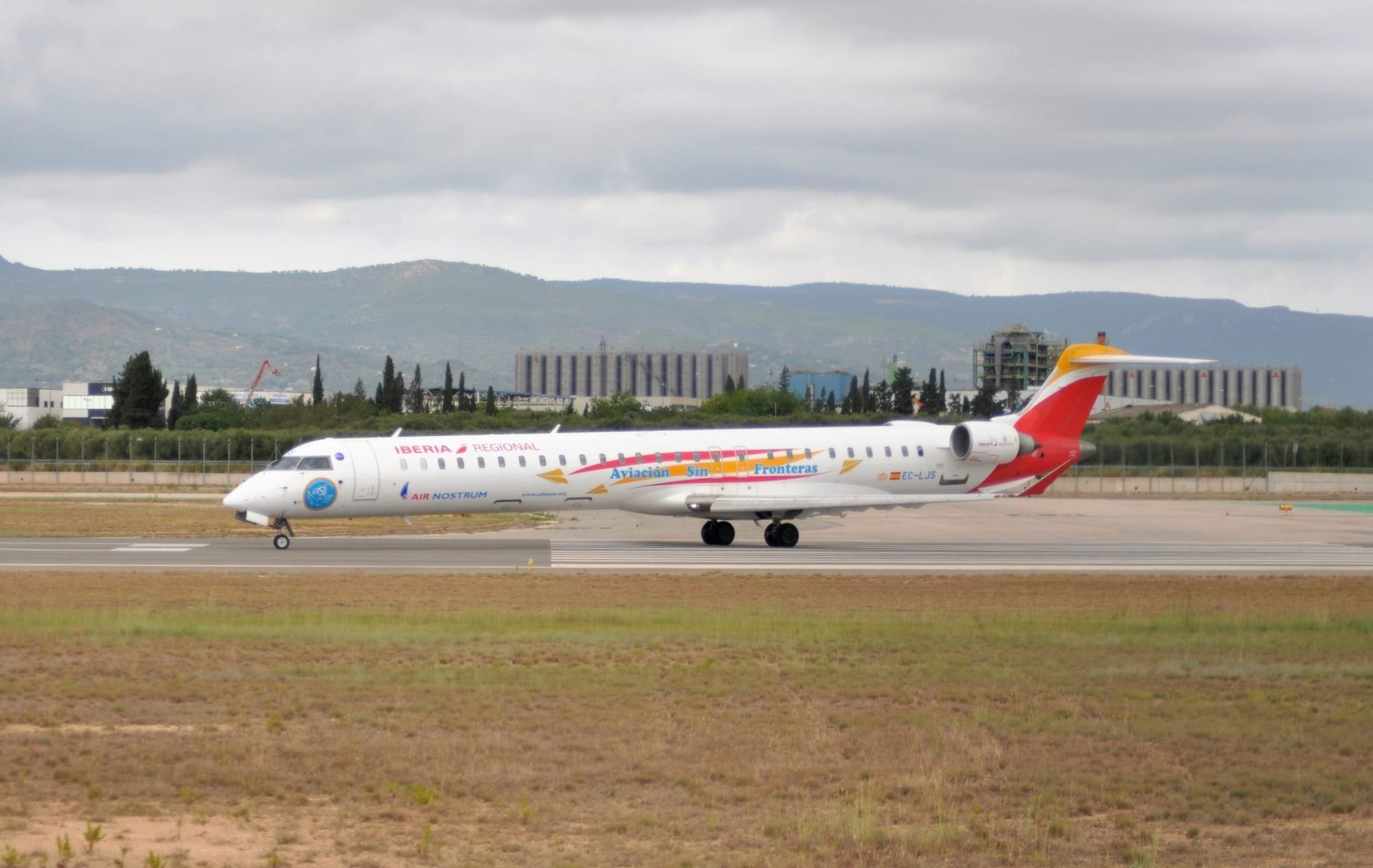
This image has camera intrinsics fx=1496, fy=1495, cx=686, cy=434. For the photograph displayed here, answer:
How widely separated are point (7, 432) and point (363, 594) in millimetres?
67566

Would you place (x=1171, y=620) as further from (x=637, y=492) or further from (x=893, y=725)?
(x=637, y=492)

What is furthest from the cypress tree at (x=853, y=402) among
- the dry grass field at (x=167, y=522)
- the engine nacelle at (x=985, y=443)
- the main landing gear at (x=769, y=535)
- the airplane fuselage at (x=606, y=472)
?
the main landing gear at (x=769, y=535)

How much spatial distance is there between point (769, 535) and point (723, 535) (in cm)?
117

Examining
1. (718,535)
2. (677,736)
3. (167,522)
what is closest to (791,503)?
(718,535)

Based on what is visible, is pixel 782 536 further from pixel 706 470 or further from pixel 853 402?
pixel 853 402

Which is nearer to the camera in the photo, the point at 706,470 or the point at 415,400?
the point at 706,470

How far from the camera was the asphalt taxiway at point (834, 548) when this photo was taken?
3119 centimetres

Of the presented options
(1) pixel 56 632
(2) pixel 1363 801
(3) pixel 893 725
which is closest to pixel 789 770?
(3) pixel 893 725

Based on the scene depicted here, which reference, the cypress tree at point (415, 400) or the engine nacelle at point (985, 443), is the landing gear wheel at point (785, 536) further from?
the cypress tree at point (415, 400)

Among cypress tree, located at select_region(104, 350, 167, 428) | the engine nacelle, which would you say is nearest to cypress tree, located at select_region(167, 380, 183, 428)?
cypress tree, located at select_region(104, 350, 167, 428)

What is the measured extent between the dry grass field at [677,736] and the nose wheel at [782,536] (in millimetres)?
14879

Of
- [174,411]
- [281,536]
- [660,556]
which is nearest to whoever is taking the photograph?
[660,556]

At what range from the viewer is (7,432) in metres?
83.6

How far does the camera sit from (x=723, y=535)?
37688 mm
